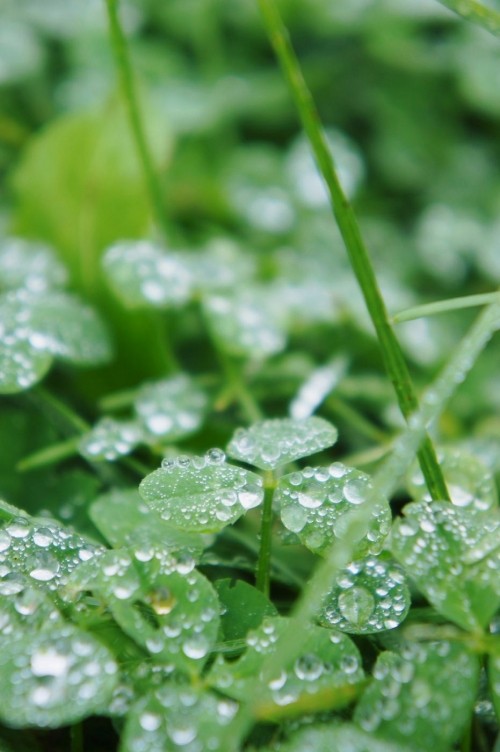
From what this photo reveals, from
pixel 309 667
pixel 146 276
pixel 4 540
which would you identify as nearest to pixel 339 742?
pixel 309 667

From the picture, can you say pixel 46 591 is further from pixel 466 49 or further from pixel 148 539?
pixel 466 49

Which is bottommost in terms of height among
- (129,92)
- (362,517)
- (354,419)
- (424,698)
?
(354,419)

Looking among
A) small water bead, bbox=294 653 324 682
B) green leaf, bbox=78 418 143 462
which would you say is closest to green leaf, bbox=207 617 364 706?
small water bead, bbox=294 653 324 682

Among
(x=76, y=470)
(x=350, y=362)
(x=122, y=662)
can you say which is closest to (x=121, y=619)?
(x=122, y=662)

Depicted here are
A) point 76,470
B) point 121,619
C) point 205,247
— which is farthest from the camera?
point 205,247

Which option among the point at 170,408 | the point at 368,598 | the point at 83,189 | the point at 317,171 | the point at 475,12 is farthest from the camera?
the point at 317,171

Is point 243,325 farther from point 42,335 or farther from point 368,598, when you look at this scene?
point 368,598
